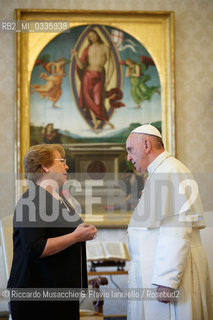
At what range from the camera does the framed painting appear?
5.73m

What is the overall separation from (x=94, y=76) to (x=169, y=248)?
3556 mm

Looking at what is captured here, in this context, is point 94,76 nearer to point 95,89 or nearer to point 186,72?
point 95,89

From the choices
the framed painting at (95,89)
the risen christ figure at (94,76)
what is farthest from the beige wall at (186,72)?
the risen christ figure at (94,76)

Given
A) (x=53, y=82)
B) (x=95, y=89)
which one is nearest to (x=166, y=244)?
(x=95, y=89)

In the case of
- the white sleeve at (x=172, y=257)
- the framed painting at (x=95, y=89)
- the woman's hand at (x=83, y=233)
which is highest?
the framed painting at (x=95, y=89)

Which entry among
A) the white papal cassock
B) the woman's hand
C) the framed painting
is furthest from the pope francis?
the framed painting

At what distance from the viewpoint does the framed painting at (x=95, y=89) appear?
573 cm

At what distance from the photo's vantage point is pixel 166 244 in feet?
9.29

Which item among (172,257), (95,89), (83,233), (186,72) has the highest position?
(186,72)

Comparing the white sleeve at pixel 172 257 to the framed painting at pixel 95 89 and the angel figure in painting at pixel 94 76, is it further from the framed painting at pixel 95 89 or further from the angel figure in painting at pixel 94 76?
the angel figure in painting at pixel 94 76

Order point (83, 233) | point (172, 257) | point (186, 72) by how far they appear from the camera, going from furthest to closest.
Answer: point (186, 72)
point (172, 257)
point (83, 233)

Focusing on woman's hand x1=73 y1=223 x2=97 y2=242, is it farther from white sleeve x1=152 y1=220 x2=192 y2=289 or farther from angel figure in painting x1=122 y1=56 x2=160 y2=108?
angel figure in painting x1=122 y1=56 x2=160 y2=108

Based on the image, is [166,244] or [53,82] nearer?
[166,244]

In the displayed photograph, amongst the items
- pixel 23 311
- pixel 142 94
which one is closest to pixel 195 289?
pixel 23 311
